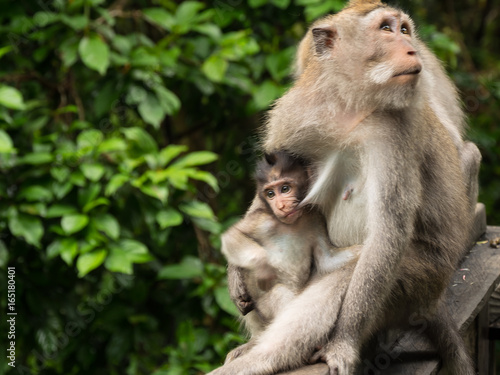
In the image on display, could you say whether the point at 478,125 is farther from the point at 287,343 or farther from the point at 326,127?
the point at 287,343

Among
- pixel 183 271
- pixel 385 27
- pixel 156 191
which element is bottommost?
pixel 183 271

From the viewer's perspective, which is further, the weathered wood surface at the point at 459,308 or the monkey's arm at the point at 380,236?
the weathered wood surface at the point at 459,308

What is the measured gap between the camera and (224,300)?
420 cm

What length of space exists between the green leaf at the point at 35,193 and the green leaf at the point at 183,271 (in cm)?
85

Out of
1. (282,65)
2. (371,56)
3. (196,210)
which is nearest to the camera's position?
(371,56)

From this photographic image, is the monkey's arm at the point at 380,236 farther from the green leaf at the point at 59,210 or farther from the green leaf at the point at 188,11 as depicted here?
the green leaf at the point at 188,11

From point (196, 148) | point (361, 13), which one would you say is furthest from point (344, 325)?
point (196, 148)

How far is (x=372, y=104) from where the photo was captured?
8.25ft

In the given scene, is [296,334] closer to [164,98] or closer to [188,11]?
[164,98]

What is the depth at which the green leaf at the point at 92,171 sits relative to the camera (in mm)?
3713

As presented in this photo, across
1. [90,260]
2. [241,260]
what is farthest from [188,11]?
[241,260]

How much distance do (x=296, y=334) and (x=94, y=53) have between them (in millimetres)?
2383

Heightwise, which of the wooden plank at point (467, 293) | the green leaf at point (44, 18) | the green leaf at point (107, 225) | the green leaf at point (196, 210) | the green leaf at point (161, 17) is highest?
the green leaf at point (44, 18)

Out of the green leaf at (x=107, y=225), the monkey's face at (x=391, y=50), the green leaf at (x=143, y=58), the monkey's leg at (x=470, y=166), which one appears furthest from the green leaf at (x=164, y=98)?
the monkey's face at (x=391, y=50)
